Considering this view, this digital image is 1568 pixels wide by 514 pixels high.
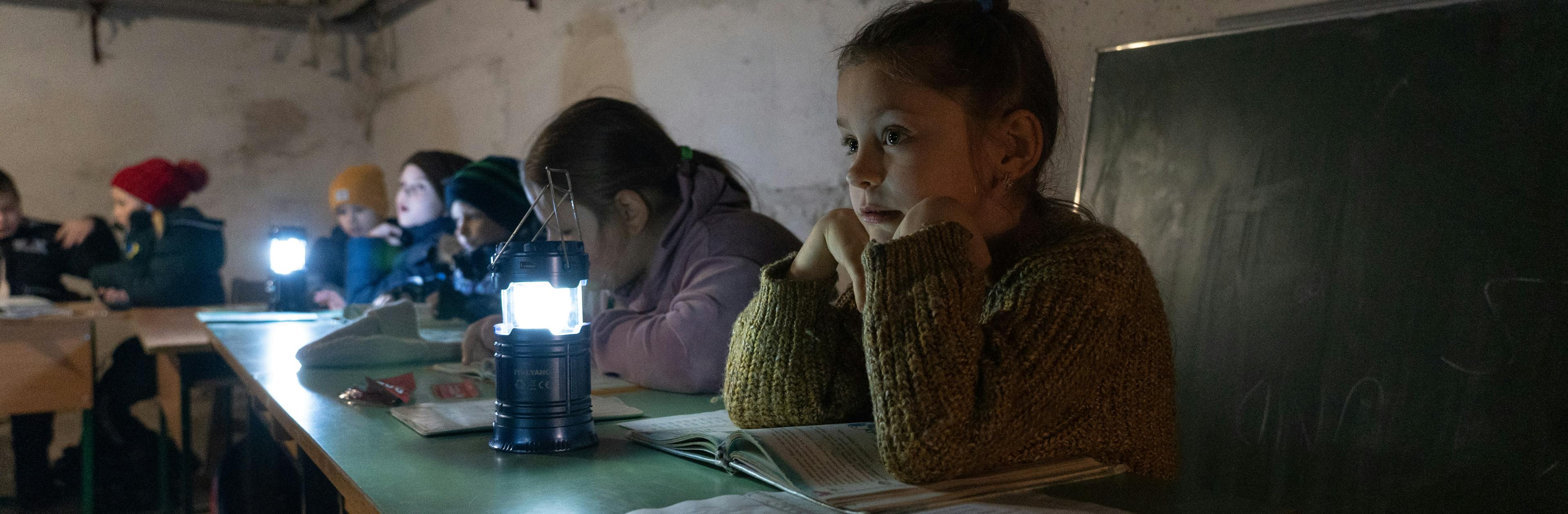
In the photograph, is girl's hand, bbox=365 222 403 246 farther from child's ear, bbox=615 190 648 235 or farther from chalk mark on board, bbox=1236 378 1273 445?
chalk mark on board, bbox=1236 378 1273 445

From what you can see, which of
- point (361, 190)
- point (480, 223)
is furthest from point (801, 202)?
point (361, 190)

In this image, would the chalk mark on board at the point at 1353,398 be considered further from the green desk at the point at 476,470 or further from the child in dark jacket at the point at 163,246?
the child in dark jacket at the point at 163,246

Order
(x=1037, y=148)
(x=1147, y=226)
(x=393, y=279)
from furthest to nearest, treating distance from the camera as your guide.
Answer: (x=393, y=279)
(x=1147, y=226)
(x=1037, y=148)

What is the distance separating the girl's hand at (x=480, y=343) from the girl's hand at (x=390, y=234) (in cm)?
205

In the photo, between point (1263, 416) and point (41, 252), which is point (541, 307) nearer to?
point (1263, 416)

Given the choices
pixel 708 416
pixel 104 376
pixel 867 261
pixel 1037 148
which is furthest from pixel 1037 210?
pixel 104 376

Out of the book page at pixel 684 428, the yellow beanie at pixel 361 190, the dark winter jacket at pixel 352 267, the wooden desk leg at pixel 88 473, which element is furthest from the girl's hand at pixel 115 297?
the book page at pixel 684 428

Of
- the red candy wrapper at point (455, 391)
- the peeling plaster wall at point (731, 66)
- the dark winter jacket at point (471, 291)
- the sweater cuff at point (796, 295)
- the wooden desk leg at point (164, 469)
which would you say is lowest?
the wooden desk leg at point (164, 469)

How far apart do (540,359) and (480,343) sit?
845 millimetres

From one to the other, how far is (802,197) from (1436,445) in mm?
1798

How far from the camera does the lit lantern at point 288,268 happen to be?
11.4ft

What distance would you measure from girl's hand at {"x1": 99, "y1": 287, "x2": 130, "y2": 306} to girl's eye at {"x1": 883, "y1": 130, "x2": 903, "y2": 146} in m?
4.04

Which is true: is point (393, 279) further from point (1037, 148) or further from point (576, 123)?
point (1037, 148)

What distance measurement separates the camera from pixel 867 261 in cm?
101
